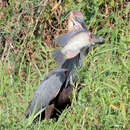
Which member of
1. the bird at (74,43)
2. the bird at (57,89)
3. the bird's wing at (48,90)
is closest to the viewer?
the bird at (74,43)

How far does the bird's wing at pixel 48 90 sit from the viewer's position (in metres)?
5.02

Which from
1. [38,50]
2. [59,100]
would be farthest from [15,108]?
[38,50]

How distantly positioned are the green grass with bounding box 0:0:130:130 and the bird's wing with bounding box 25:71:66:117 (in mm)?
184

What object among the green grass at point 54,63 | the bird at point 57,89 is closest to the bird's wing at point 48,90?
the bird at point 57,89

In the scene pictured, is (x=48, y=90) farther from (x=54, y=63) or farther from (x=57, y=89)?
(x=54, y=63)

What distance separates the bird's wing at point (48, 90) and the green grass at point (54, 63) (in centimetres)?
18

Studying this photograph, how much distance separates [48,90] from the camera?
515 centimetres

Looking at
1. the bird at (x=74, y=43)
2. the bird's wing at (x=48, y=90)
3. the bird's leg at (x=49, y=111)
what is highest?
the bird at (x=74, y=43)

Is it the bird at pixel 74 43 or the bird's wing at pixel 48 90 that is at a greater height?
the bird at pixel 74 43

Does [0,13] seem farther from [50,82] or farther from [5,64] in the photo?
[50,82]

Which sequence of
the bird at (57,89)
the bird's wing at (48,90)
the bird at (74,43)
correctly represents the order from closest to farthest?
the bird at (74,43) → the bird at (57,89) → the bird's wing at (48,90)

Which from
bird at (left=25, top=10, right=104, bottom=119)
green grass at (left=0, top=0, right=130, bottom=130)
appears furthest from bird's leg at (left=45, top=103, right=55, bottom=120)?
green grass at (left=0, top=0, right=130, bottom=130)

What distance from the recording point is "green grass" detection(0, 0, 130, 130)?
13.4ft

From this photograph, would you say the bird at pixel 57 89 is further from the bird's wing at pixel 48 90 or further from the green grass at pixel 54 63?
the green grass at pixel 54 63
